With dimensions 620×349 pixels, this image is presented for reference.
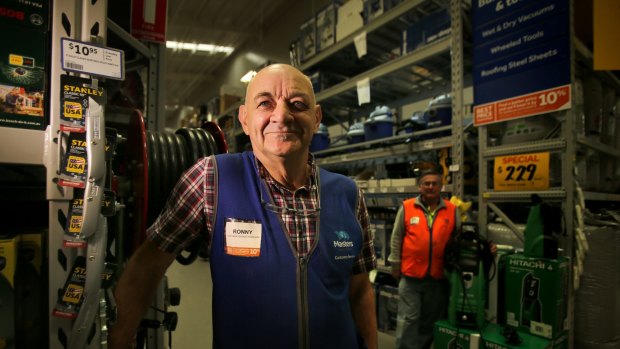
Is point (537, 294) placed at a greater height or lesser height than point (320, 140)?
lesser

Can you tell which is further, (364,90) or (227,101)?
(227,101)

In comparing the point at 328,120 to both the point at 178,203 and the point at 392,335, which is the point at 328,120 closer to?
the point at 392,335

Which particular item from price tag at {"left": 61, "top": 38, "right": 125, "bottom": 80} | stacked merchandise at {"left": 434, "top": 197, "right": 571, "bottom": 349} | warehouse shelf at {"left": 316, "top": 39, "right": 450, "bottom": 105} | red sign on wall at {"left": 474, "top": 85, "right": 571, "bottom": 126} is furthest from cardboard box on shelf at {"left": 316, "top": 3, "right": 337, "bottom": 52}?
price tag at {"left": 61, "top": 38, "right": 125, "bottom": 80}

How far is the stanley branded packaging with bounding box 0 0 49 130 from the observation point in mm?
880

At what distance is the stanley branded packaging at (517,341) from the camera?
7.86 ft

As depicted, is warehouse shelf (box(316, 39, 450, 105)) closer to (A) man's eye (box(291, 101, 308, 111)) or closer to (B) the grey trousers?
(B) the grey trousers

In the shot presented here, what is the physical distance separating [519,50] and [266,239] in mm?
2771

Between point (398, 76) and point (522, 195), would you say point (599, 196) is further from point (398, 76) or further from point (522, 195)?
point (398, 76)

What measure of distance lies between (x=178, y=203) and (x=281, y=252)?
37 cm

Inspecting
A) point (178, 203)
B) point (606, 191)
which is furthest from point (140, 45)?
point (606, 191)

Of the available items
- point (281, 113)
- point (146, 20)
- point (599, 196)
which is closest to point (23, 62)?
point (281, 113)

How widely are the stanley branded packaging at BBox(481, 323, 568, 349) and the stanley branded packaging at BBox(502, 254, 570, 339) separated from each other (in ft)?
0.15

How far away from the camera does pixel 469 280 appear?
2.89m

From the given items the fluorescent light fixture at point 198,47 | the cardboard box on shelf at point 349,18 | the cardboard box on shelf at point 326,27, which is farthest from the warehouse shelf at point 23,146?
the fluorescent light fixture at point 198,47
